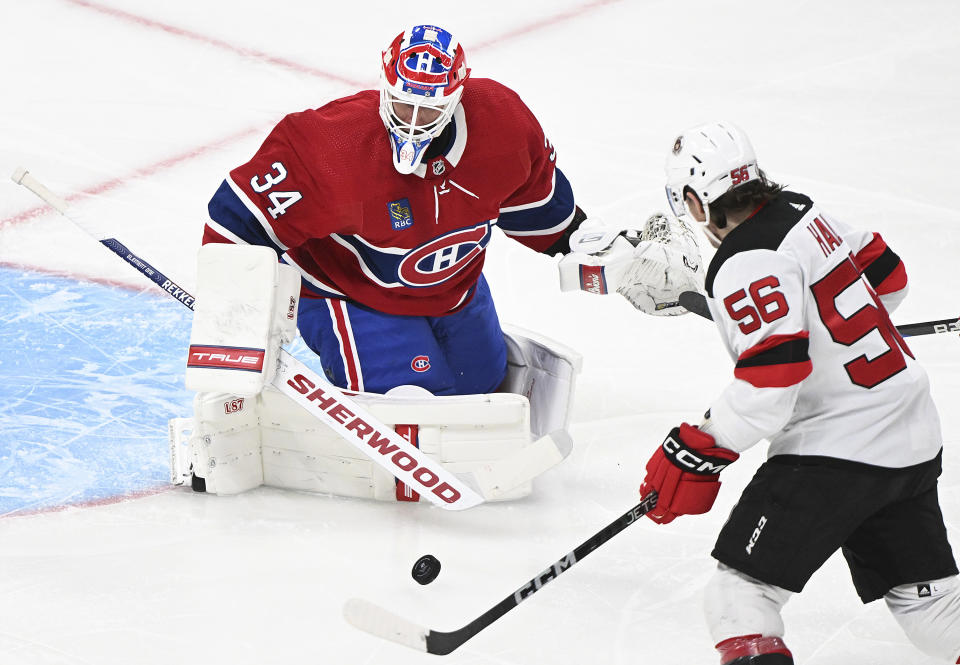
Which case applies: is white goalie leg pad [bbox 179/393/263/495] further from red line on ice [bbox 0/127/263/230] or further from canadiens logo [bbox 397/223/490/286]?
red line on ice [bbox 0/127/263/230]

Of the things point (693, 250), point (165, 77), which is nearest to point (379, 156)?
point (693, 250)

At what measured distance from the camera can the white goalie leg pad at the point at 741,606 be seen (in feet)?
6.54

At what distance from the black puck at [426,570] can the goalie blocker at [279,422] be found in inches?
9.0

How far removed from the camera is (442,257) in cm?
289

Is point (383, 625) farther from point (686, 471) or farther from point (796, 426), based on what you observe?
point (796, 426)

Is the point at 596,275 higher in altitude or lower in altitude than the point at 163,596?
higher

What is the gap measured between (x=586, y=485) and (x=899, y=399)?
108cm

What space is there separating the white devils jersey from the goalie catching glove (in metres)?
0.95

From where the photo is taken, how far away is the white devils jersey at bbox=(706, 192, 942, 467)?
1.94 meters

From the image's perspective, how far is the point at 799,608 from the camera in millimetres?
2488

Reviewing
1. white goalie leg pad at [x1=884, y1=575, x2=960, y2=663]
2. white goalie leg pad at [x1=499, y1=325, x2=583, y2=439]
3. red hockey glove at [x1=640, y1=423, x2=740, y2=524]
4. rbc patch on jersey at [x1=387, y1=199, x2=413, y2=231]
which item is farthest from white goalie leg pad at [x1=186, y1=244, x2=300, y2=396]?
white goalie leg pad at [x1=884, y1=575, x2=960, y2=663]

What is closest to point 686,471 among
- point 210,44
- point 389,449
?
point 389,449

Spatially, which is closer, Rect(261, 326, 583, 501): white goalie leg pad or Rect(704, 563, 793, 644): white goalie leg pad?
Rect(704, 563, 793, 644): white goalie leg pad

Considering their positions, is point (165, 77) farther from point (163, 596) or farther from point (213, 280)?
point (163, 596)
